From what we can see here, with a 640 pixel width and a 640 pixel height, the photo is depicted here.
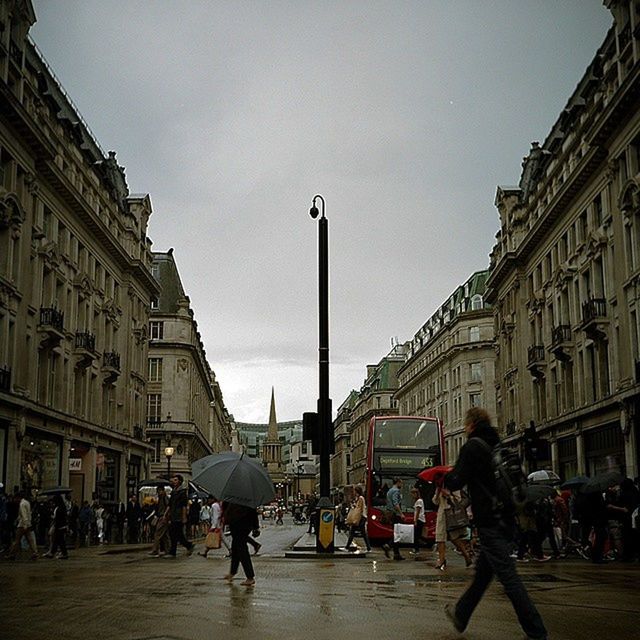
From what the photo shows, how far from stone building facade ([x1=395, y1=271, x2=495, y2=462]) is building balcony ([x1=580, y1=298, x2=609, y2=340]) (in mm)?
35044

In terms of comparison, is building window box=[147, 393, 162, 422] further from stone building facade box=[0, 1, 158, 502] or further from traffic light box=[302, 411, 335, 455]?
traffic light box=[302, 411, 335, 455]

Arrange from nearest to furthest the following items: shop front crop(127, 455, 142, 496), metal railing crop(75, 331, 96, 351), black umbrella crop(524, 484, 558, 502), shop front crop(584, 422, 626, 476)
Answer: black umbrella crop(524, 484, 558, 502) → shop front crop(584, 422, 626, 476) → metal railing crop(75, 331, 96, 351) → shop front crop(127, 455, 142, 496)

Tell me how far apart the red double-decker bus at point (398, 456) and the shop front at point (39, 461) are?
1276cm

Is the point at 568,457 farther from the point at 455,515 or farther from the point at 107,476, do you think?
the point at 455,515

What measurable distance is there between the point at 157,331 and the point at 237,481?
6921 cm

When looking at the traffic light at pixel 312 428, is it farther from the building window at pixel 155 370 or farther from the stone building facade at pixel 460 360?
the building window at pixel 155 370

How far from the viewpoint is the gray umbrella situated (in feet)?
46.4

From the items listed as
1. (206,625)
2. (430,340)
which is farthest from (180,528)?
(430,340)

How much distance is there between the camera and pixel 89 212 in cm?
4325

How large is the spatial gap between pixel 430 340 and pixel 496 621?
278ft

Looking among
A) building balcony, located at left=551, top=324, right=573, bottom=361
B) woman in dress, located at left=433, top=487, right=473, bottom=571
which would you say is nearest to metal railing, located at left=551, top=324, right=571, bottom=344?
building balcony, located at left=551, top=324, right=573, bottom=361

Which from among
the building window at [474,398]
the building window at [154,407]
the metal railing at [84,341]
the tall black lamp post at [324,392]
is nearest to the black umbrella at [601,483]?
the tall black lamp post at [324,392]

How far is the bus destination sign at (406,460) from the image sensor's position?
3212 cm

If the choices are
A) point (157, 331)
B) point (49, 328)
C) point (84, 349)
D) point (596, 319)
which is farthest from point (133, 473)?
point (596, 319)
